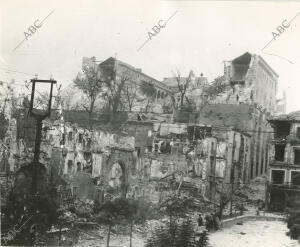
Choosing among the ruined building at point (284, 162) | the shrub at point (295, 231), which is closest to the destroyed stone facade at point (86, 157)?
the shrub at point (295, 231)

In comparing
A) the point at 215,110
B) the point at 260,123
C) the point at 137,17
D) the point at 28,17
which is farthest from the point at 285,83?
the point at 260,123

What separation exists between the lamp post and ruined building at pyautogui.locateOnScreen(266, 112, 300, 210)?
10.8 meters

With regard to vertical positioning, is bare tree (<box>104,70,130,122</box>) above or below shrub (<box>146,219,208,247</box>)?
above

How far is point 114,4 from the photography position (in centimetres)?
1102

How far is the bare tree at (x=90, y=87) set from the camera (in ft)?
53.9

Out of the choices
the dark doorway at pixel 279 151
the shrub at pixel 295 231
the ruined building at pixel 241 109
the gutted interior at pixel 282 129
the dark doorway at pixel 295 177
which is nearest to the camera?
the shrub at pixel 295 231

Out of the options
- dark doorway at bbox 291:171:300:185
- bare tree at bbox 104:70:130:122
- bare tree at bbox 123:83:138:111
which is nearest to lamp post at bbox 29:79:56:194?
bare tree at bbox 104:70:130:122

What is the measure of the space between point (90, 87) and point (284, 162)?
9.60m

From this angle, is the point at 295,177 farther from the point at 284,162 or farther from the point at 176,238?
the point at 176,238

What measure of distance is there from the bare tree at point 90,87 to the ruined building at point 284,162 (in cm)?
834

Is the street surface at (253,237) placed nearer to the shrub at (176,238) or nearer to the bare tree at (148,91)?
the shrub at (176,238)

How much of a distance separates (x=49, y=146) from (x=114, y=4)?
5.76 m

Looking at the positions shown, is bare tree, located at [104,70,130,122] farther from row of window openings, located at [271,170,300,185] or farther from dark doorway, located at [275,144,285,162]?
row of window openings, located at [271,170,300,185]

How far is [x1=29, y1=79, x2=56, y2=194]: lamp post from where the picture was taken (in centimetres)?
1188
